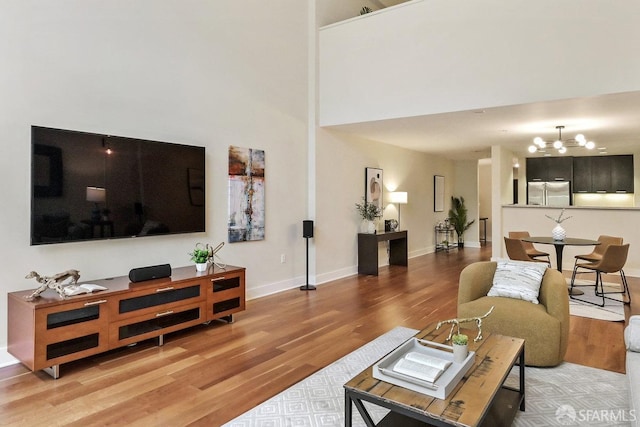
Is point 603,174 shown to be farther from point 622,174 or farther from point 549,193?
point 549,193

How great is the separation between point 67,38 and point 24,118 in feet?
2.76

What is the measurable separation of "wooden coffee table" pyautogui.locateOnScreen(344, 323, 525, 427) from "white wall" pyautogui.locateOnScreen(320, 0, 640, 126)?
10.9 feet

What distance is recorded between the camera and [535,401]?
256 cm

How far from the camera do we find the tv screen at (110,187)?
126 inches

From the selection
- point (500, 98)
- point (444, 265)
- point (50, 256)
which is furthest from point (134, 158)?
point (444, 265)

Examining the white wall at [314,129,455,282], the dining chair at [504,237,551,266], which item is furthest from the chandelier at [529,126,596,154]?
the white wall at [314,129,455,282]

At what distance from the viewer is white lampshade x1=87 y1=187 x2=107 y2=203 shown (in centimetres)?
346

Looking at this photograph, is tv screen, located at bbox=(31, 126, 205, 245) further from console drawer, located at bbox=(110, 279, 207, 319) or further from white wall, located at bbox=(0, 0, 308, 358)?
console drawer, located at bbox=(110, 279, 207, 319)

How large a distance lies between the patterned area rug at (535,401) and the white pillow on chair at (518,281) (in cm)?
60

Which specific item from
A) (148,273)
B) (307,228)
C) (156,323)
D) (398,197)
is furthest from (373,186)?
(156,323)

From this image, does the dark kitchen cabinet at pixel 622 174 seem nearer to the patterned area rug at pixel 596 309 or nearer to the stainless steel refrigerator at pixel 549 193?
the stainless steel refrigerator at pixel 549 193

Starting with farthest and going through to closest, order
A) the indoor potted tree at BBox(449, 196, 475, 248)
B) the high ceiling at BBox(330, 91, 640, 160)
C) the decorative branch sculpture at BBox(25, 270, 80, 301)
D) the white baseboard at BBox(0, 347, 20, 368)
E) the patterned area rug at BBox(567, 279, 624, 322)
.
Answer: the indoor potted tree at BBox(449, 196, 475, 248)
the high ceiling at BBox(330, 91, 640, 160)
the patterned area rug at BBox(567, 279, 624, 322)
the white baseboard at BBox(0, 347, 20, 368)
the decorative branch sculpture at BBox(25, 270, 80, 301)

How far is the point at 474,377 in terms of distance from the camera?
1.93 m

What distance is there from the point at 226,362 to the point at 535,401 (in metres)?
2.29
